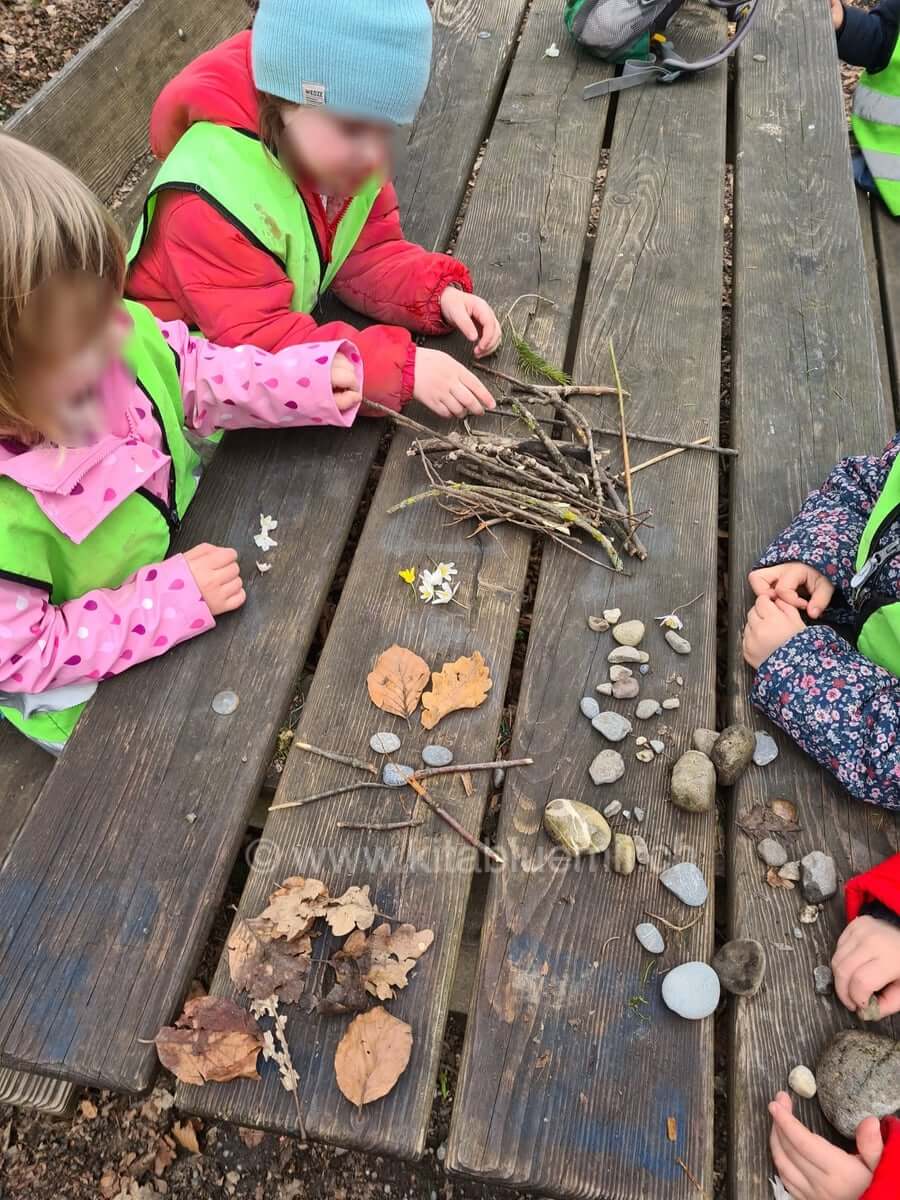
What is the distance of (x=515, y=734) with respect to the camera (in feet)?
4.84

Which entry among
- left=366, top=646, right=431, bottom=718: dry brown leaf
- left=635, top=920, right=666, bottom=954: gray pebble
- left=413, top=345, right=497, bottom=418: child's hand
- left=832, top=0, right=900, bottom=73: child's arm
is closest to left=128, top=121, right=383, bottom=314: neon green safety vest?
left=413, top=345, right=497, bottom=418: child's hand

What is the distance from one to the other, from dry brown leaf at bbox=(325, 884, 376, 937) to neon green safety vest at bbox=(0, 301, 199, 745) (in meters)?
0.63

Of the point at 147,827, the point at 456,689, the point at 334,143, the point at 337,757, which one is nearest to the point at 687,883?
the point at 456,689

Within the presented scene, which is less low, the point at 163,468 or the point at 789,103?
the point at 789,103

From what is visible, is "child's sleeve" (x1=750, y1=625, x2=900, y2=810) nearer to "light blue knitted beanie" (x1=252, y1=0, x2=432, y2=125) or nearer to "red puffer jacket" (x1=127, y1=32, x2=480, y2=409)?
"red puffer jacket" (x1=127, y1=32, x2=480, y2=409)

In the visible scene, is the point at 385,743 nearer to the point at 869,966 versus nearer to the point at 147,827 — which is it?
the point at 147,827

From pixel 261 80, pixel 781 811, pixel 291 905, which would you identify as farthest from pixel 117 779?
pixel 261 80

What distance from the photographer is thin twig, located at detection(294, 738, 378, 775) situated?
1418 mm

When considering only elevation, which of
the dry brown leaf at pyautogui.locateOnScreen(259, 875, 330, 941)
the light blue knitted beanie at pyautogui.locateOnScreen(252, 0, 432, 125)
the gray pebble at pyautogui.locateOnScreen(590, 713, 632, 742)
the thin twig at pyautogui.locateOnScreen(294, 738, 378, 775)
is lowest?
the dry brown leaf at pyautogui.locateOnScreen(259, 875, 330, 941)

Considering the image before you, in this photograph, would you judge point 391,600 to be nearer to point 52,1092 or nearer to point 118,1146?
point 52,1092

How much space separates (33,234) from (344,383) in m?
0.77

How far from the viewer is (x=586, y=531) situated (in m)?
1.74

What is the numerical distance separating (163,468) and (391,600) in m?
0.52

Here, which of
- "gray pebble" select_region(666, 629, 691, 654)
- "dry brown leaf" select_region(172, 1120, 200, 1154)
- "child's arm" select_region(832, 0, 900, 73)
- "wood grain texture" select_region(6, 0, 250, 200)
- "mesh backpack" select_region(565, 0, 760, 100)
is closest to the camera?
"gray pebble" select_region(666, 629, 691, 654)
